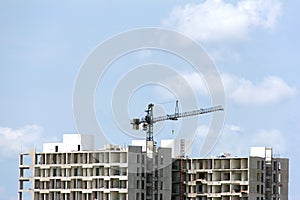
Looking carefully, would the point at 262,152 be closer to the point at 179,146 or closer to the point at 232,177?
the point at 232,177

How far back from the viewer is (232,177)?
365ft

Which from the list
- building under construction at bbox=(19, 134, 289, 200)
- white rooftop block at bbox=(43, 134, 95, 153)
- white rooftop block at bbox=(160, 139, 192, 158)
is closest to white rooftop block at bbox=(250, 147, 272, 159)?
building under construction at bbox=(19, 134, 289, 200)

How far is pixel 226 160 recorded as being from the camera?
113m

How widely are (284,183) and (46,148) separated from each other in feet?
98.8

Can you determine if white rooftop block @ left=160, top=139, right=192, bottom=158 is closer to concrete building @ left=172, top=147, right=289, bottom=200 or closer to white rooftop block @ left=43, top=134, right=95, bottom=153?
concrete building @ left=172, top=147, right=289, bottom=200

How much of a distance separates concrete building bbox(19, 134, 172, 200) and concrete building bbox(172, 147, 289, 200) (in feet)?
8.96

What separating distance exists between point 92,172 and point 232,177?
55.2 ft

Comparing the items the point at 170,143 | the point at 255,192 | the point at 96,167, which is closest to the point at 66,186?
the point at 96,167

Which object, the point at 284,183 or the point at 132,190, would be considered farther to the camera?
the point at 284,183

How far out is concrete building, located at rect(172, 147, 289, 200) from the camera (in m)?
110

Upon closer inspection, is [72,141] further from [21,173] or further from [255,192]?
[255,192]

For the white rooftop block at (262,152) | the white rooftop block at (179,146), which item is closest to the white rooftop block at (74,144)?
the white rooftop block at (179,146)

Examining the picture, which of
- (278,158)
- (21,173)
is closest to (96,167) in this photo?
(21,173)

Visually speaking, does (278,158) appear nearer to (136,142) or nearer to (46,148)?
(136,142)
